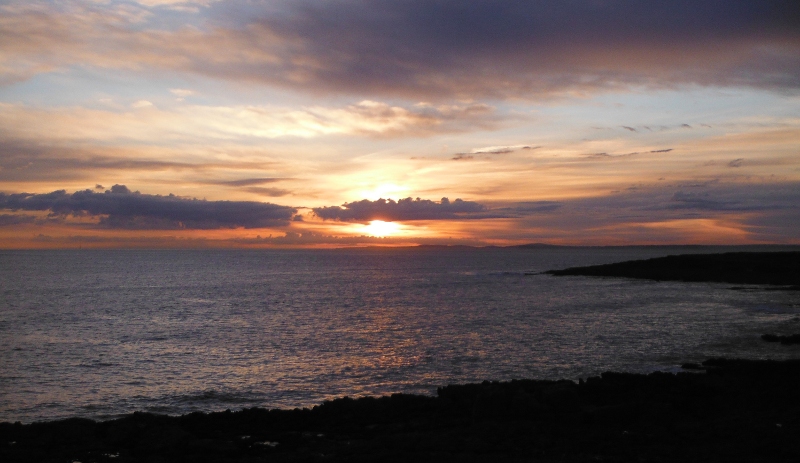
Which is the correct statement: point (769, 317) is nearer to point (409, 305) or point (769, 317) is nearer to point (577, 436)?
point (409, 305)

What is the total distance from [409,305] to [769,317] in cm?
3688

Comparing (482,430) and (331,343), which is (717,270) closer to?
(331,343)

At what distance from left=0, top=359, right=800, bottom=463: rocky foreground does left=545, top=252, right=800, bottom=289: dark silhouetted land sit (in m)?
75.8

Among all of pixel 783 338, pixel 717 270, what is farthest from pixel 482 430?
pixel 717 270

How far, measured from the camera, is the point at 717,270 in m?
107

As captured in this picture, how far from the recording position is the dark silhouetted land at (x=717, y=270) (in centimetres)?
9631

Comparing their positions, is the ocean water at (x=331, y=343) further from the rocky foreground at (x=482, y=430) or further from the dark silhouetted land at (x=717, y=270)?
the dark silhouetted land at (x=717, y=270)

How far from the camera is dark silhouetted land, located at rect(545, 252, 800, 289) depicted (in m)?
96.3

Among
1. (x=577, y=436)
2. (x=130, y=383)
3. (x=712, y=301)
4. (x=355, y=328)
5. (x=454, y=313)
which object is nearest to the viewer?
(x=577, y=436)

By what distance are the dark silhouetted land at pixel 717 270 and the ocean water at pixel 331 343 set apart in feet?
58.5

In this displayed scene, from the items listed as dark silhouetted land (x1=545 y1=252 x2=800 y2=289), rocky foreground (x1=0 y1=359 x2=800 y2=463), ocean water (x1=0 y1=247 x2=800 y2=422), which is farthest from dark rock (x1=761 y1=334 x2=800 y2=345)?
dark silhouetted land (x1=545 y1=252 x2=800 y2=289)

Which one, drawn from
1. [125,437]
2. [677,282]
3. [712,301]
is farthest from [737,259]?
[125,437]

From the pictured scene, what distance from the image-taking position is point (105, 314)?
205 ft

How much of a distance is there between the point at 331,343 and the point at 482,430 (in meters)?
25.0
